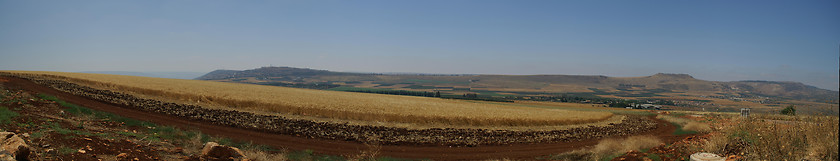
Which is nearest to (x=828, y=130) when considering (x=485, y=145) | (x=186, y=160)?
(x=485, y=145)

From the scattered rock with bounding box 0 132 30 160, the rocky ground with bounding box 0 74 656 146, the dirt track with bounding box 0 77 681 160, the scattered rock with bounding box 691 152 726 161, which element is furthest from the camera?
the rocky ground with bounding box 0 74 656 146

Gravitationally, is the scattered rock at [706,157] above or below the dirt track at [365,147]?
above

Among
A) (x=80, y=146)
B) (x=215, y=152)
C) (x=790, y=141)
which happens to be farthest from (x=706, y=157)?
(x=80, y=146)

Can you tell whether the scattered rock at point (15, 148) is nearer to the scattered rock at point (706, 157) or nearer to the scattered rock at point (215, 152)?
the scattered rock at point (215, 152)

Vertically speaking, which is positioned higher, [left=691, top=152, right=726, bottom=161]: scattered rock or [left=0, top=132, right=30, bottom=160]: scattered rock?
[left=0, top=132, right=30, bottom=160]: scattered rock

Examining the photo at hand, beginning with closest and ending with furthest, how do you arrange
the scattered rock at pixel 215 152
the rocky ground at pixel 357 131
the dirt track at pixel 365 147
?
the scattered rock at pixel 215 152
the dirt track at pixel 365 147
the rocky ground at pixel 357 131

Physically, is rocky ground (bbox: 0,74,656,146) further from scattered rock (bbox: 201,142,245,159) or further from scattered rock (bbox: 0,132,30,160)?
scattered rock (bbox: 0,132,30,160)

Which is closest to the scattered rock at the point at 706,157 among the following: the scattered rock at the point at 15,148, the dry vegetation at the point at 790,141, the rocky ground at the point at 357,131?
the dry vegetation at the point at 790,141

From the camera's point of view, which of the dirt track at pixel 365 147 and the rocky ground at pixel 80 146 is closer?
the rocky ground at pixel 80 146

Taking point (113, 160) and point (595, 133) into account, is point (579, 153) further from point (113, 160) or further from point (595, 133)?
point (113, 160)

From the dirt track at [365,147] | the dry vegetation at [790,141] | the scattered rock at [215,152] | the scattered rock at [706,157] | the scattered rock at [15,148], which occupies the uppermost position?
the dry vegetation at [790,141]

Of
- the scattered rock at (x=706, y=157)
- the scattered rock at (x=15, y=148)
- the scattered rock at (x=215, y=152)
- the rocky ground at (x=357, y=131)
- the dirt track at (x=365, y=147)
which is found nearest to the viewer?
the scattered rock at (x=15, y=148)

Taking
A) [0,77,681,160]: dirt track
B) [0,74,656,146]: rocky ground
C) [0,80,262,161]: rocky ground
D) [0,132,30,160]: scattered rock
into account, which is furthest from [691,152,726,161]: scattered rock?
[0,132,30,160]: scattered rock

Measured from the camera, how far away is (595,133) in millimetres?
23141
